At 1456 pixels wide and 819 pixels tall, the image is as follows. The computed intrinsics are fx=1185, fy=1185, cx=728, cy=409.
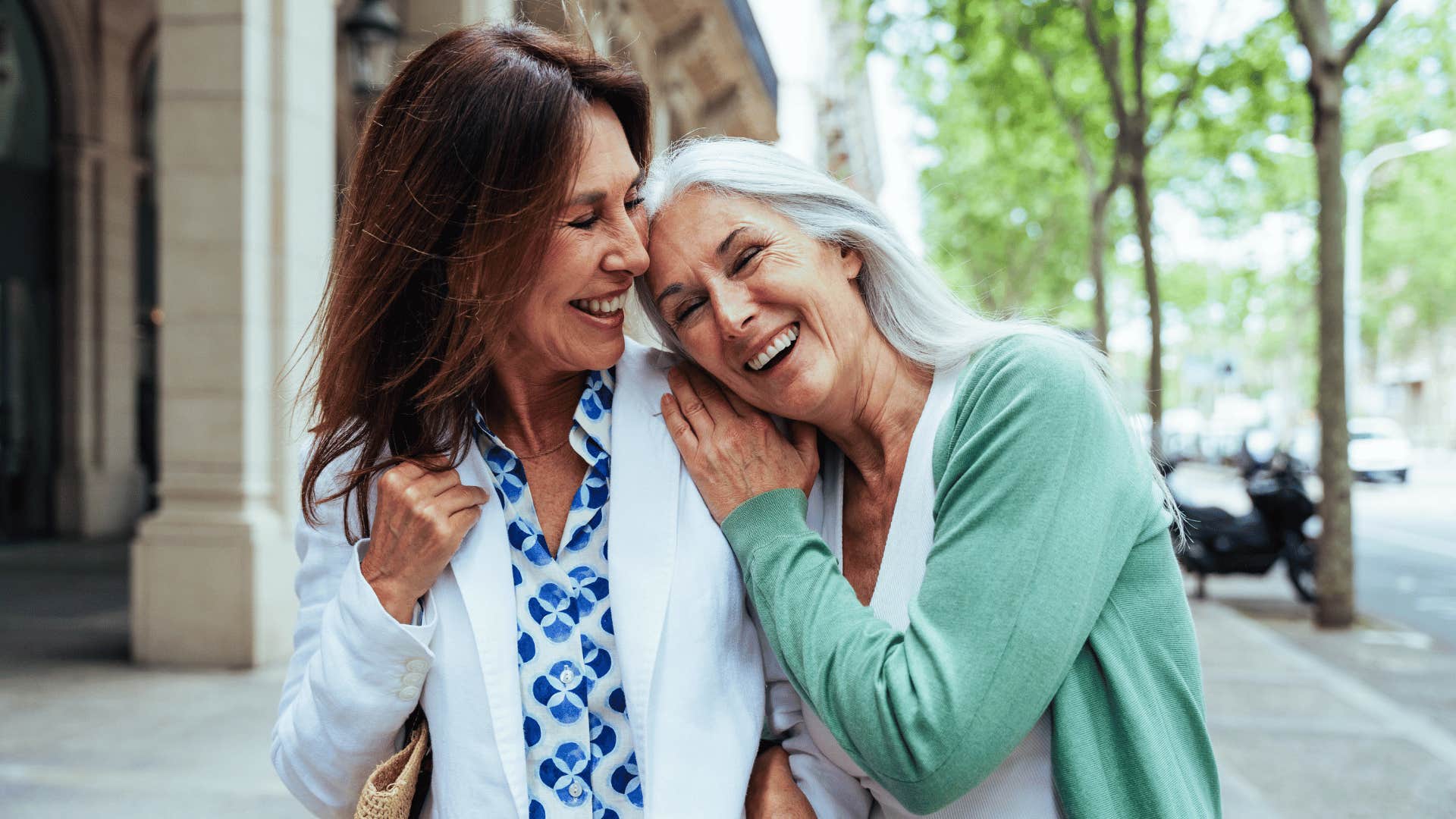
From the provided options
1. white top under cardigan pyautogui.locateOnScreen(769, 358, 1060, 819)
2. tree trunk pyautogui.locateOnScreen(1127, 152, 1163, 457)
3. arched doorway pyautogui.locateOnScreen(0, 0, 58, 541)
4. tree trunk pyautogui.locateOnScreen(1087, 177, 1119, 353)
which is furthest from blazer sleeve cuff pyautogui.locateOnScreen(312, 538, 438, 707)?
tree trunk pyautogui.locateOnScreen(1087, 177, 1119, 353)

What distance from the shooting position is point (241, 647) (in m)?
6.91

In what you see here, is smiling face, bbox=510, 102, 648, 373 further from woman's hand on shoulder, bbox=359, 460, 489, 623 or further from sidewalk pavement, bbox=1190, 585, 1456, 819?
sidewalk pavement, bbox=1190, 585, 1456, 819

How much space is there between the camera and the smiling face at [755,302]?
198 cm

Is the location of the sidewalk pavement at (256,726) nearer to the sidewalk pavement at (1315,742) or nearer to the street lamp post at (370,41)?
the sidewalk pavement at (1315,742)

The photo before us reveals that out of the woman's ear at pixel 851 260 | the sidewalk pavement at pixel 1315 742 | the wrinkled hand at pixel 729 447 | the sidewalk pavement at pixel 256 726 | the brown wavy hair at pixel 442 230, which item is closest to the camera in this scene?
the brown wavy hair at pixel 442 230

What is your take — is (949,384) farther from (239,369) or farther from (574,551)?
(239,369)

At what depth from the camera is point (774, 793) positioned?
196cm

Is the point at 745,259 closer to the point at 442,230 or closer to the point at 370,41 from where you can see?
the point at 442,230

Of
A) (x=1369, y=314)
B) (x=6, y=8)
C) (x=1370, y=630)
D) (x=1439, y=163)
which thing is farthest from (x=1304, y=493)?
(x=1369, y=314)

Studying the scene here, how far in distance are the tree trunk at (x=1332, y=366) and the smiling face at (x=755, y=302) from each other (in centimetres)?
951

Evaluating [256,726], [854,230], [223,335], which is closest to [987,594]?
[854,230]

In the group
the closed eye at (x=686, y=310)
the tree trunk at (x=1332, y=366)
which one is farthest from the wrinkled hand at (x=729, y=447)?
the tree trunk at (x=1332, y=366)

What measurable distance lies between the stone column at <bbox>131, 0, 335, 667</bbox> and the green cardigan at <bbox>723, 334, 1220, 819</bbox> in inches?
227

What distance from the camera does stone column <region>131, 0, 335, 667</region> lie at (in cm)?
696
